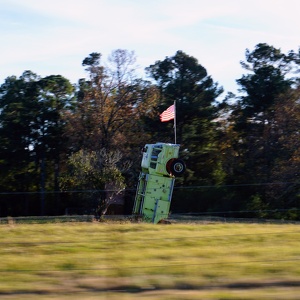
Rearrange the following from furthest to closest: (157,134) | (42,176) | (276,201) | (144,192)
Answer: (42,176) → (157,134) → (276,201) → (144,192)

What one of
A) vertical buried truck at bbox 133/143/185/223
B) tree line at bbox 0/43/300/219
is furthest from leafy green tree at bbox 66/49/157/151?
vertical buried truck at bbox 133/143/185/223

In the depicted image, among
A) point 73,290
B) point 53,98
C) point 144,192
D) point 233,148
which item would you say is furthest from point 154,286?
point 53,98

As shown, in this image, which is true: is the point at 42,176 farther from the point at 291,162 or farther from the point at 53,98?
the point at 291,162

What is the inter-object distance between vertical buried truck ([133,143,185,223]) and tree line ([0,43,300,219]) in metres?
13.3

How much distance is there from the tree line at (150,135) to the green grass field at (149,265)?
1144 inches

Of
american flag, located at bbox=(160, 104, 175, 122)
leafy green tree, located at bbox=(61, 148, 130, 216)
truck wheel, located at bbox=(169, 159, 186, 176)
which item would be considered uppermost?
american flag, located at bbox=(160, 104, 175, 122)

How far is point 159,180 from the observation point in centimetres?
2655

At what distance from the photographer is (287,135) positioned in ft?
144

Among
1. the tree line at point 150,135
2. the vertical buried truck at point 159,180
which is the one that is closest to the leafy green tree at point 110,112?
the tree line at point 150,135

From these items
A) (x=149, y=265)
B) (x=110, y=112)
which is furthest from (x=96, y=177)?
(x=149, y=265)

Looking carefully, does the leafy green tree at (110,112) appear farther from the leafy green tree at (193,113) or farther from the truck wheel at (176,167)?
the truck wheel at (176,167)

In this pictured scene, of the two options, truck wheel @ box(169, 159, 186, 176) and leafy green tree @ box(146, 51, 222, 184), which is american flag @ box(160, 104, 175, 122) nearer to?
truck wheel @ box(169, 159, 186, 176)

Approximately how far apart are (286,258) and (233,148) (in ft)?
137

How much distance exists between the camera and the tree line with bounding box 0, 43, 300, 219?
42375 mm
